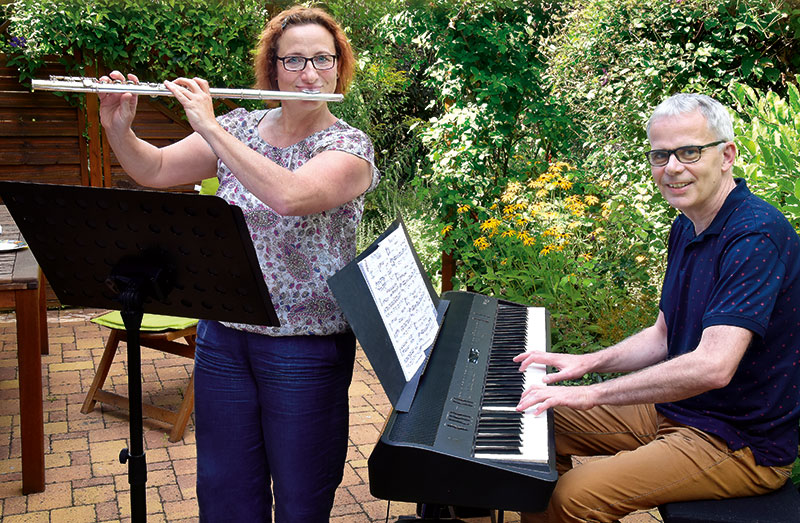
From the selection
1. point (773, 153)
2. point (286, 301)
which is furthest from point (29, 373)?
point (773, 153)

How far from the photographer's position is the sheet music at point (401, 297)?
1838mm

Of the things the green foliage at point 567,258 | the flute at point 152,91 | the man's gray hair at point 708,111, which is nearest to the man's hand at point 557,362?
the man's gray hair at point 708,111

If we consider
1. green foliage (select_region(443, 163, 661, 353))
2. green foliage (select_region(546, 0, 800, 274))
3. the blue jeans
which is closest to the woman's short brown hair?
the blue jeans

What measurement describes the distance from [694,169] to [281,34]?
1.14 m

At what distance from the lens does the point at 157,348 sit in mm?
3812

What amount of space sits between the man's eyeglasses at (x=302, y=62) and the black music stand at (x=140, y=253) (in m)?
0.51

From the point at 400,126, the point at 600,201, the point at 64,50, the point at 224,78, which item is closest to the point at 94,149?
the point at 64,50

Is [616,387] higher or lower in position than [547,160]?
lower

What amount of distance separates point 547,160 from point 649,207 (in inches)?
40.4

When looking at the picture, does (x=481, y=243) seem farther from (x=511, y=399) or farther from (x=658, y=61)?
(x=511, y=399)

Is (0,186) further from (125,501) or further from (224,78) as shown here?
(224,78)

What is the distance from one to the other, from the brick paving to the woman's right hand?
1.65 meters

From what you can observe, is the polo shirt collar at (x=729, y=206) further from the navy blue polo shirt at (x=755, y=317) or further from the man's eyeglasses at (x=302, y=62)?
the man's eyeglasses at (x=302, y=62)

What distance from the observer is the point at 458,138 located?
4863 millimetres
